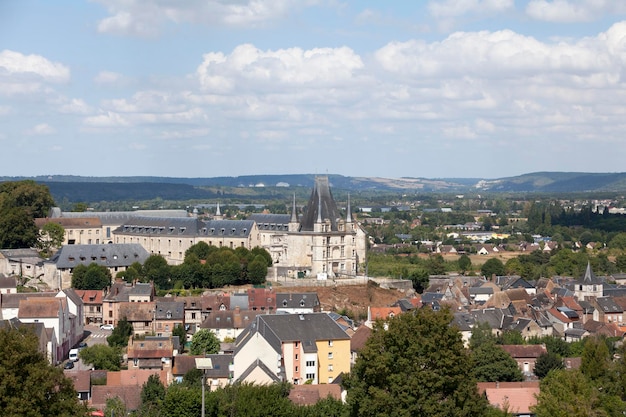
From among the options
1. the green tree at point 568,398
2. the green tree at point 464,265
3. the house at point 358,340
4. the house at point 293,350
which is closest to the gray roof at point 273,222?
the green tree at point 464,265

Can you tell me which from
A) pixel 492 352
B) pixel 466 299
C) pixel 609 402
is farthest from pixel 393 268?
pixel 609 402

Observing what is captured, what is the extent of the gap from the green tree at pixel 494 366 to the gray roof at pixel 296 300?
51.5ft

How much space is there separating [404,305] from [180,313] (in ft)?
46.6

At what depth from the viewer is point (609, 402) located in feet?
128

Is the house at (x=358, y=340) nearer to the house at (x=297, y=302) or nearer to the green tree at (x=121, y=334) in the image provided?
the house at (x=297, y=302)

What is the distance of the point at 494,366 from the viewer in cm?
5000

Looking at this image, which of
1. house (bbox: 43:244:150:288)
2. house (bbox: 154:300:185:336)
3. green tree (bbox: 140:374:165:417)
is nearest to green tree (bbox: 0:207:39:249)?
house (bbox: 43:244:150:288)

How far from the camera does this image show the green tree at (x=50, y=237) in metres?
81.4

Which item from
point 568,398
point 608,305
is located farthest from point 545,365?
point 608,305

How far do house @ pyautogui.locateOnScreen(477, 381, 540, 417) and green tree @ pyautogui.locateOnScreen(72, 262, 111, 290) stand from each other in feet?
105

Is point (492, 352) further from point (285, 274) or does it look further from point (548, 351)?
point (285, 274)

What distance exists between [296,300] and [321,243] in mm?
11092

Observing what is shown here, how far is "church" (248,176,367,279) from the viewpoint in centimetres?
7544

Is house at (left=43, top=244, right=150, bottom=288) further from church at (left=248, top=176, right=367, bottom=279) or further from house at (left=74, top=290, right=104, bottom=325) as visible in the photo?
church at (left=248, top=176, right=367, bottom=279)
